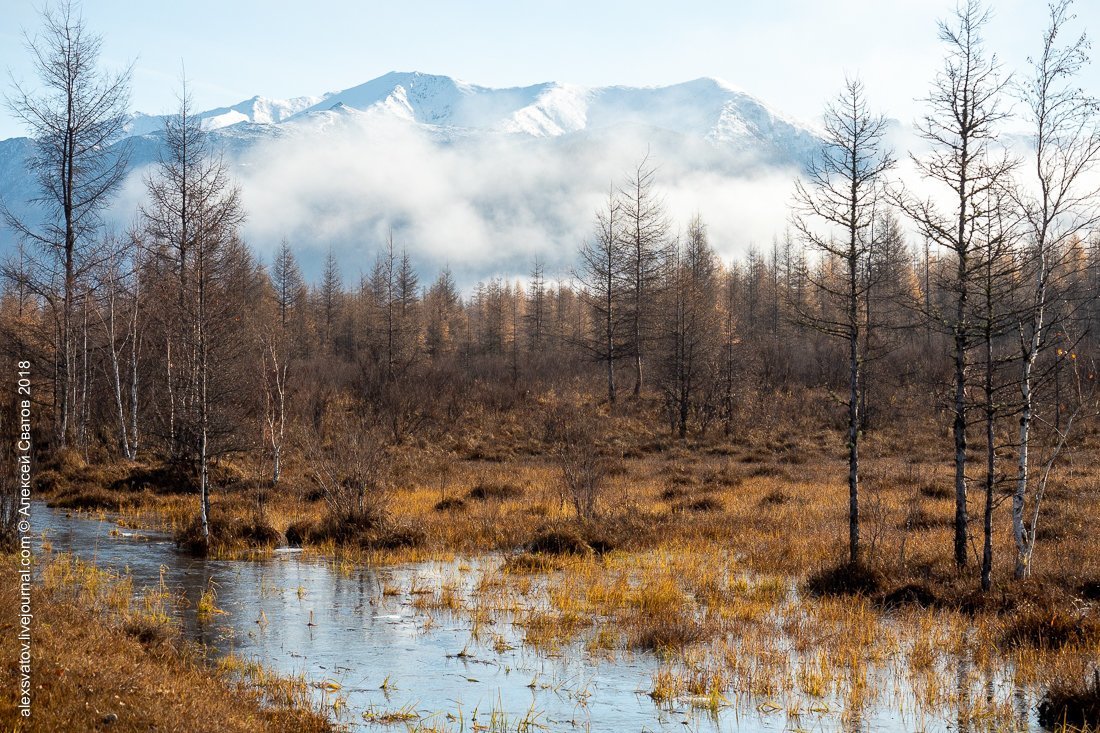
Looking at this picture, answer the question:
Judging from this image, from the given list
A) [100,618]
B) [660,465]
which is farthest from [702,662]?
[660,465]

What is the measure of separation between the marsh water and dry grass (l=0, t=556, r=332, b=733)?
0.59 meters

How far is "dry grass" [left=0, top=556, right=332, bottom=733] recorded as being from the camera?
5.74 meters

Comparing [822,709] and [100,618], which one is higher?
[100,618]

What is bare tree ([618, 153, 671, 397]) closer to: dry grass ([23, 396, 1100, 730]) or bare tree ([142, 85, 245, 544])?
dry grass ([23, 396, 1100, 730])

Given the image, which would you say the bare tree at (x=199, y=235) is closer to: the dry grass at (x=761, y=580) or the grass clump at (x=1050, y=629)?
the dry grass at (x=761, y=580)

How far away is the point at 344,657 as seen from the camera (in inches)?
355

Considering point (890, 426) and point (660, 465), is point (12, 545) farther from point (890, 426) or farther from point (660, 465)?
point (890, 426)

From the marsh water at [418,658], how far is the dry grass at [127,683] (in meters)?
0.59

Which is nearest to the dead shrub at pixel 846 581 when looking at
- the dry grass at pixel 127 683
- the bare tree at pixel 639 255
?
the dry grass at pixel 127 683

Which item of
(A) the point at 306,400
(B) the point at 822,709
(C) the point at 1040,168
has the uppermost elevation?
(C) the point at 1040,168

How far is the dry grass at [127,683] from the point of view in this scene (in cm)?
574

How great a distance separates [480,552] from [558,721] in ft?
26.5

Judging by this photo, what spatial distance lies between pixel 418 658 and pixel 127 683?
3319mm

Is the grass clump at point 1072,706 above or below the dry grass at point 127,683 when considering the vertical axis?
below
